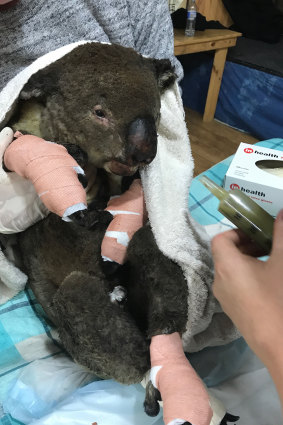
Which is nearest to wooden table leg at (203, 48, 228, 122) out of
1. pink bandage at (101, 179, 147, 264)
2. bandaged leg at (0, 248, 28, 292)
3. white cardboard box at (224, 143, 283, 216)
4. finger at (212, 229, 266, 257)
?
white cardboard box at (224, 143, 283, 216)

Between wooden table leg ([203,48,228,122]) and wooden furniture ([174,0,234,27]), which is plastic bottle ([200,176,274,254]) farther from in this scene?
wooden furniture ([174,0,234,27])

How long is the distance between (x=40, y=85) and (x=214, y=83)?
201 cm

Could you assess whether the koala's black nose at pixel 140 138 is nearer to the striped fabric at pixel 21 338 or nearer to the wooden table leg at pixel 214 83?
the striped fabric at pixel 21 338

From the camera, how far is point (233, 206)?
49 centimetres

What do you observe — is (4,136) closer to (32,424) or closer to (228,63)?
(32,424)

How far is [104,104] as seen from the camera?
0.59m

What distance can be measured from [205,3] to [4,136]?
101 inches

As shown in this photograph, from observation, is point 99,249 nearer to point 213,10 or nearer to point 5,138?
point 5,138

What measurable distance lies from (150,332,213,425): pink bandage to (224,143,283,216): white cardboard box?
30.6 inches

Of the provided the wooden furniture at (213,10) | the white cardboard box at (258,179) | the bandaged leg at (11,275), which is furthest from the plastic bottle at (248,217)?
the wooden furniture at (213,10)

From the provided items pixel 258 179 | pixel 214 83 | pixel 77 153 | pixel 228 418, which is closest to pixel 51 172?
pixel 77 153

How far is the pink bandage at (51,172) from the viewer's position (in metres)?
0.54

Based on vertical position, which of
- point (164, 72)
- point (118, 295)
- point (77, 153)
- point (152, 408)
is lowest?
point (152, 408)

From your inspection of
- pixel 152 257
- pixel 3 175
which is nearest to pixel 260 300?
pixel 152 257
